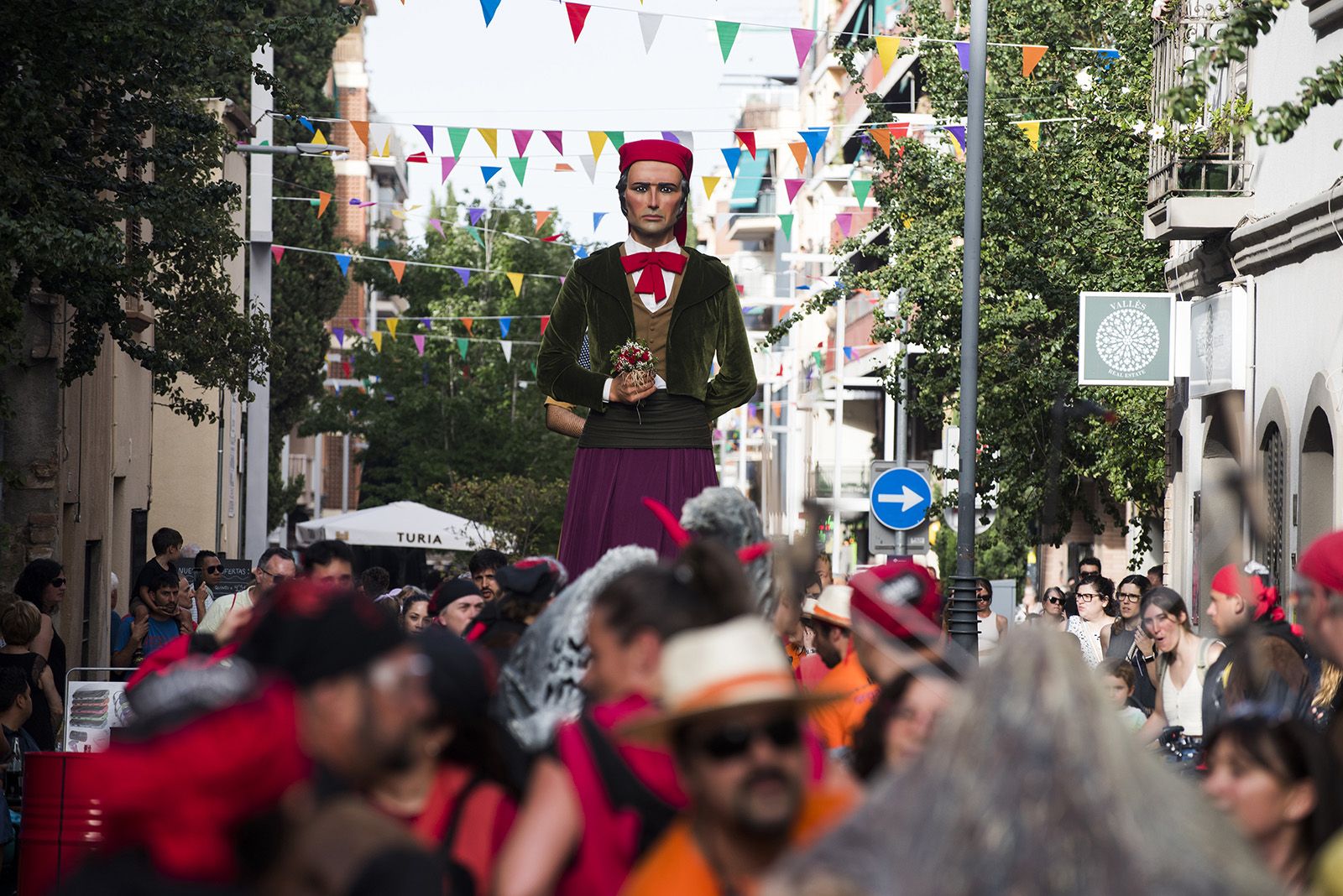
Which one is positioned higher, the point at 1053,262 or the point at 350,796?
the point at 1053,262

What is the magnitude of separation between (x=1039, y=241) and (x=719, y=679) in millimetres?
20658

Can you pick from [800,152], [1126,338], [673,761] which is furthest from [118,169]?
[673,761]

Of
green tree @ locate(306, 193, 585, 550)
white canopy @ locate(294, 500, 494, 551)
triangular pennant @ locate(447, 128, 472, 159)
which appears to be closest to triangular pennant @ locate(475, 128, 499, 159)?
triangular pennant @ locate(447, 128, 472, 159)

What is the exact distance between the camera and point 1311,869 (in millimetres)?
3889

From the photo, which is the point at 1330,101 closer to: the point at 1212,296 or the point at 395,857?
the point at 395,857

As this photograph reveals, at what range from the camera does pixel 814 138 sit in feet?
68.7

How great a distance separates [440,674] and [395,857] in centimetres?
112

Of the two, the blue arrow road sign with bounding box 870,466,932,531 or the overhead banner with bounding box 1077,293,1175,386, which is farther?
the overhead banner with bounding box 1077,293,1175,386

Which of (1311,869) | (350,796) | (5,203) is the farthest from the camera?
(5,203)

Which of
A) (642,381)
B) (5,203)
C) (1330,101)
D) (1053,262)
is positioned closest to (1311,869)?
(642,381)

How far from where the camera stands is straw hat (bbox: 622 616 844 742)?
10.3ft

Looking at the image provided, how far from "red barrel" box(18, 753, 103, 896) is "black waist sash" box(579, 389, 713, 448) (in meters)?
2.52

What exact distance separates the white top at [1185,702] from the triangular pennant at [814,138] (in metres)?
12.0

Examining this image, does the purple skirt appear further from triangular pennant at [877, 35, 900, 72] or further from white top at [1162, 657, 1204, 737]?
triangular pennant at [877, 35, 900, 72]
